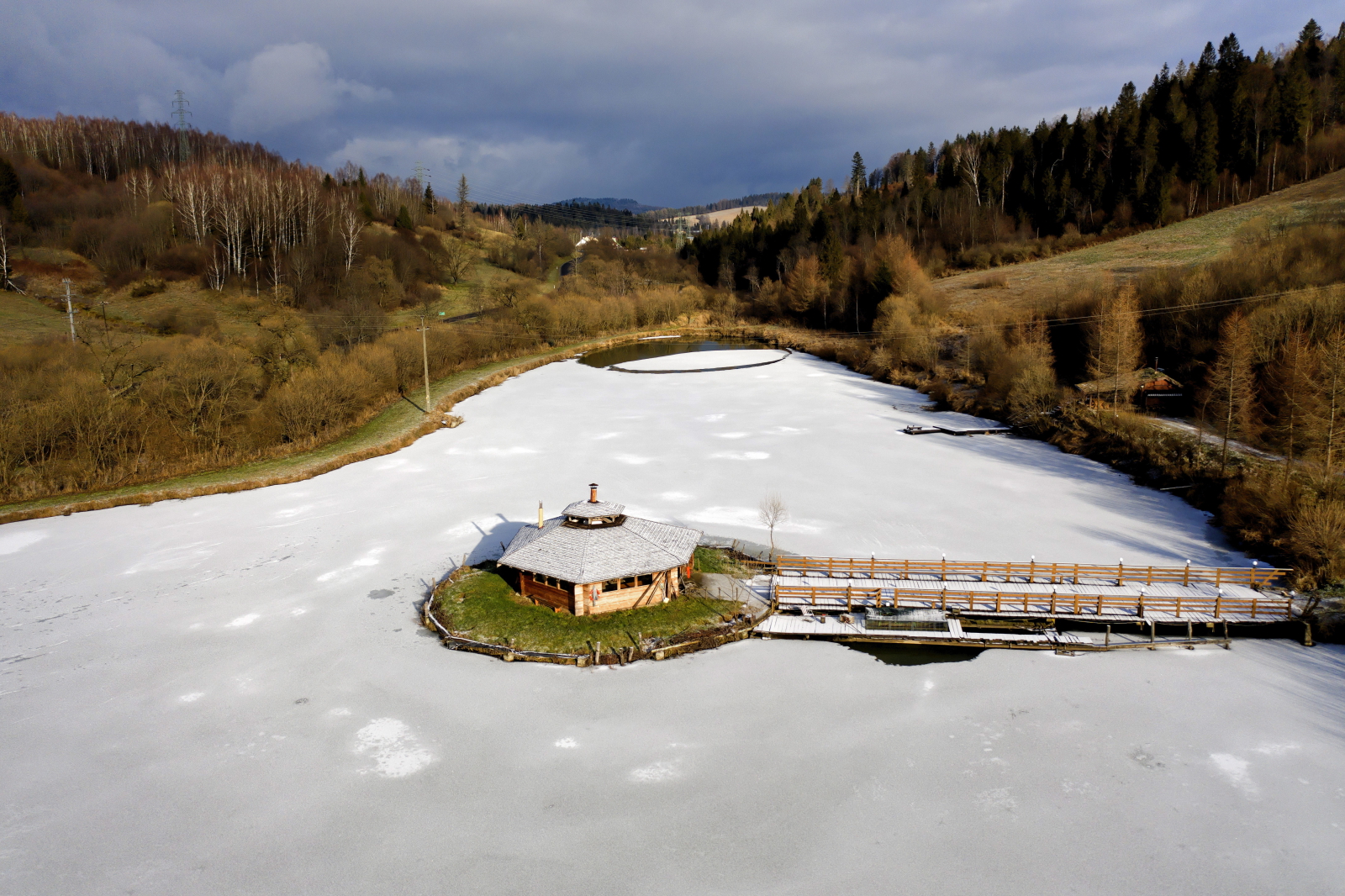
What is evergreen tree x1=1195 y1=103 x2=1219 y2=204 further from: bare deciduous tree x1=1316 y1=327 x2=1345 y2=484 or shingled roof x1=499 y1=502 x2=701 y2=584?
shingled roof x1=499 y1=502 x2=701 y2=584

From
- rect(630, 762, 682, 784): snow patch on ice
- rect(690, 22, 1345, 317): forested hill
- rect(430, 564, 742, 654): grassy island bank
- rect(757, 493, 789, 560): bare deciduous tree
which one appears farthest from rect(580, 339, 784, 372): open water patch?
rect(630, 762, 682, 784): snow patch on ice

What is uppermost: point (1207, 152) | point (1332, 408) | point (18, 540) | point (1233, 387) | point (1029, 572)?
point (1207, 152)

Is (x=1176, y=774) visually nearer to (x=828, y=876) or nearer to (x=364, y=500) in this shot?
(x=828, y=876)

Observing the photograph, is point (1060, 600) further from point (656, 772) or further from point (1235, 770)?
point (656, 772)

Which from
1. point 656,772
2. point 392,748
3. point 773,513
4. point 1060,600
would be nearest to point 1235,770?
point 1060,600

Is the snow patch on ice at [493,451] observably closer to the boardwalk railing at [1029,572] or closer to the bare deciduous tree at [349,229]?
the boardwalk railing at [1029,572]

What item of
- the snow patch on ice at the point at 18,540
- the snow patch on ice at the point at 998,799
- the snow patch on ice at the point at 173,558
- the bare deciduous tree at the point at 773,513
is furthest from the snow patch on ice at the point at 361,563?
the snow patch on ice at the point at 998,799

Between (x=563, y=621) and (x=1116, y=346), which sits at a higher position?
(x=1116, y=346)
